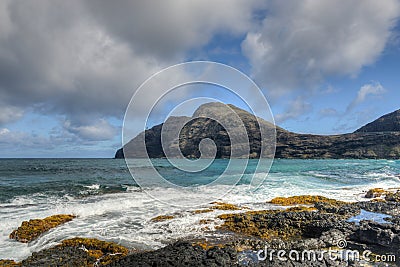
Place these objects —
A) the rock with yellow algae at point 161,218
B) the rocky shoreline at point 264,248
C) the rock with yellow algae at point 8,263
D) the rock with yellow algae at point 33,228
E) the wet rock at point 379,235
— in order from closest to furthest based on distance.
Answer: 1. the rocky shoreline at point 264,248
2. the rock with yellow algae at point 8,263
3. the wet rock at point 379,235
4. the rock with yellow algae at point 33,228
5. the rock with yellow algae at point 161,218

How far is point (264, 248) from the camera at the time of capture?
787 centimetres

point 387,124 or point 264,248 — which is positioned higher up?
point 387,124

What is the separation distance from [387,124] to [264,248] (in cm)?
19425

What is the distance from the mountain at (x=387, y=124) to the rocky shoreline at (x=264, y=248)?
18073 cm

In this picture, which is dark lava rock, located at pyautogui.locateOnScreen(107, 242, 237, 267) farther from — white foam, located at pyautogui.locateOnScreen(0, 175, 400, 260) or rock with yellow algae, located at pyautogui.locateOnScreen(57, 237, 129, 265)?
white foam, located at pyautogui.locateOnScreen(0, 175, 400, 260)

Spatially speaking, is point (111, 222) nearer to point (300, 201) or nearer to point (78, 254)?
point (78, 254)

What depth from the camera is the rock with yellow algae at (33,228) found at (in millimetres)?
10148

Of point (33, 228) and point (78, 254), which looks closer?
point (78, 254)

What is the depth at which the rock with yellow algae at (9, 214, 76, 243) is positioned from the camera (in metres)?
10.1

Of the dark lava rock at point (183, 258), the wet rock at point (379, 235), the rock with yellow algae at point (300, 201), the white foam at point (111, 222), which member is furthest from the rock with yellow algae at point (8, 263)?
the rock with yellow algae at point (300, 201)

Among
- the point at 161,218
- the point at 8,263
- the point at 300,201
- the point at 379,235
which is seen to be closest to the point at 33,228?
the point at 8,263

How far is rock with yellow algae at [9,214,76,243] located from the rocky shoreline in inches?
5.2

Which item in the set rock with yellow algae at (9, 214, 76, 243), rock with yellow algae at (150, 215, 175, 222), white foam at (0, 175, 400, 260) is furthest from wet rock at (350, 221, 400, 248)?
rock with yellow algae at (9, 214, 76, 243)

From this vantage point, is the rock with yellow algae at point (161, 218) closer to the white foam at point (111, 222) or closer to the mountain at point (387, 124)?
the white foam at point (111, 222)
